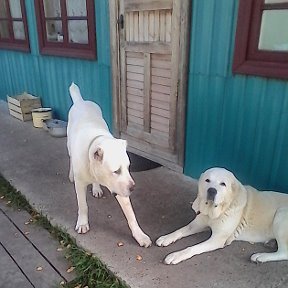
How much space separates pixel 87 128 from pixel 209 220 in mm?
1240

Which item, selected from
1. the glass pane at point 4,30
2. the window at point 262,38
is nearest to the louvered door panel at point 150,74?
the window at point 262,38

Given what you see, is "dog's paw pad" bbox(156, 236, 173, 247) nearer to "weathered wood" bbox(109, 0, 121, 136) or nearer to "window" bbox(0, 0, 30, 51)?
"weathered wood" bbox(109, 0, 121, 136)

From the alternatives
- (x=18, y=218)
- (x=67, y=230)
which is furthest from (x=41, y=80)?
(x=67, y=230)

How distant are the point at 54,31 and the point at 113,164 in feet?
14.0

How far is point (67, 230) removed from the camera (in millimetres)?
2777

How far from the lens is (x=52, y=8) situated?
217 inches

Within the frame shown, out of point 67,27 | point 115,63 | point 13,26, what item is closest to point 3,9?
point 13,26

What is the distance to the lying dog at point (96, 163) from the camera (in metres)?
2.22

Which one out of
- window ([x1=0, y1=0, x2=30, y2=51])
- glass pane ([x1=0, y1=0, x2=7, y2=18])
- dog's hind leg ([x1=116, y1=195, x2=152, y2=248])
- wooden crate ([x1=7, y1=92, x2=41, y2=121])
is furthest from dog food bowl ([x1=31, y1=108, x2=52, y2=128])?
dog's hind leg ([x1=116, y1=195, x2=152, y2=248])

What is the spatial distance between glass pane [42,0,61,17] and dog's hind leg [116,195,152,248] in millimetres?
3998

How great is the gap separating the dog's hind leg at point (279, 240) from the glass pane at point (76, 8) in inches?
152

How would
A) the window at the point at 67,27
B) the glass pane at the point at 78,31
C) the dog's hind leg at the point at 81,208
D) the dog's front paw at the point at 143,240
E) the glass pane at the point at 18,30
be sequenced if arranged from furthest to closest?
the glass pane at the point at 18,30, the glass pane at the point at 78,31, the window at the point at 67,27, the dog's hind leg at the point at 81,208, the dog's front paw at the point at 143,240

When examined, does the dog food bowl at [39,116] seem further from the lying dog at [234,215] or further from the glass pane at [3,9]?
the lying dog at [234,215]

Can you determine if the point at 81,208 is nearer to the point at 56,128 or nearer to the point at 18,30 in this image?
the point at 56,128
